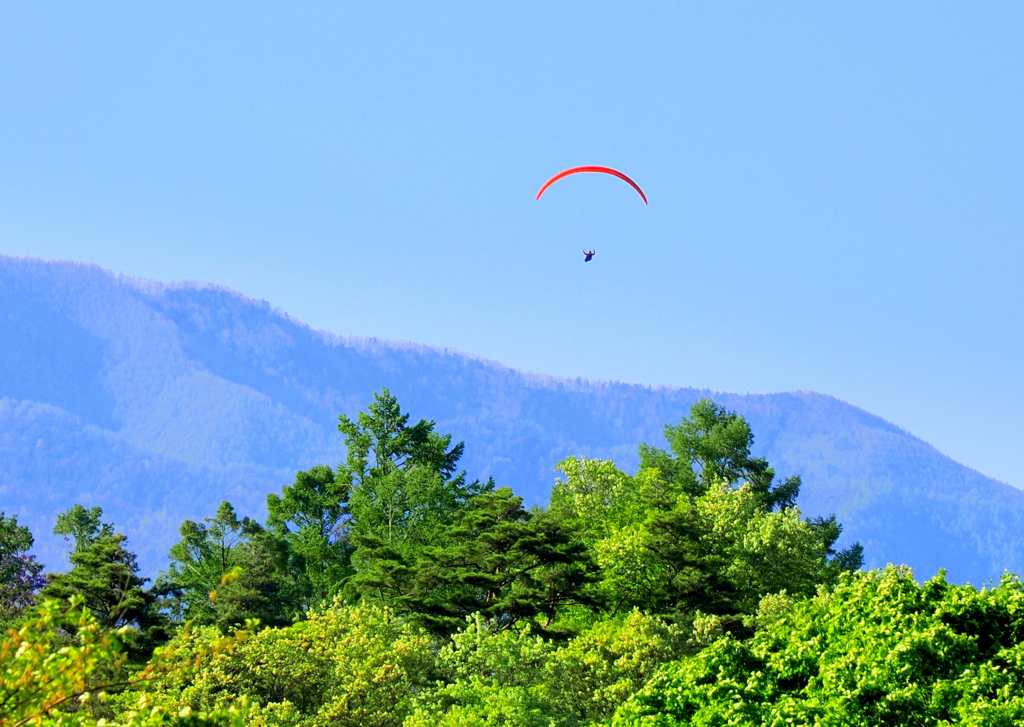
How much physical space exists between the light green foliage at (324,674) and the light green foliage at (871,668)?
12559 mm

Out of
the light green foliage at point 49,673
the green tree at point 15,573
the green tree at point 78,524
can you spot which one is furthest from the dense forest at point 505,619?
the green tree at point 78,524

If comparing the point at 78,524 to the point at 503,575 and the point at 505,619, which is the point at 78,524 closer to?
the point at 505,619

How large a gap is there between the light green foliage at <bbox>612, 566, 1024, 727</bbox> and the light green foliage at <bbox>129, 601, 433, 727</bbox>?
12.6 m

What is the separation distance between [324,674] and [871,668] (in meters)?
21.3

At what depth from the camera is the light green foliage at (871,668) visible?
23.3 meters

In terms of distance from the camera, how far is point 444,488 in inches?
3004

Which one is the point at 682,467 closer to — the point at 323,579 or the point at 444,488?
the point at 444,488

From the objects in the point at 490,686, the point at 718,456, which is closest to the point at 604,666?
the point at 490,686

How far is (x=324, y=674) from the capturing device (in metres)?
40.5

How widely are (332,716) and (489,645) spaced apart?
18.2ft

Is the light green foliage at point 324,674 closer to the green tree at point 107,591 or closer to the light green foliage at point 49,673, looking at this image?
the green tree at point 107,591

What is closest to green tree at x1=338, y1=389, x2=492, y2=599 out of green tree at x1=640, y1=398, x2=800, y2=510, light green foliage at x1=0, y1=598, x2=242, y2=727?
green tree at x1=640, y1=398, x2=800, y2=510

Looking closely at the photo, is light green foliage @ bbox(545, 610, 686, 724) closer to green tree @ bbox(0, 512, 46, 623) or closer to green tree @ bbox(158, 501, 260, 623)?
green tree @ bbox(158, 501, 260, 623)

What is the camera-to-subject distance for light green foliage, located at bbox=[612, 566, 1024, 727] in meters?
23.3
